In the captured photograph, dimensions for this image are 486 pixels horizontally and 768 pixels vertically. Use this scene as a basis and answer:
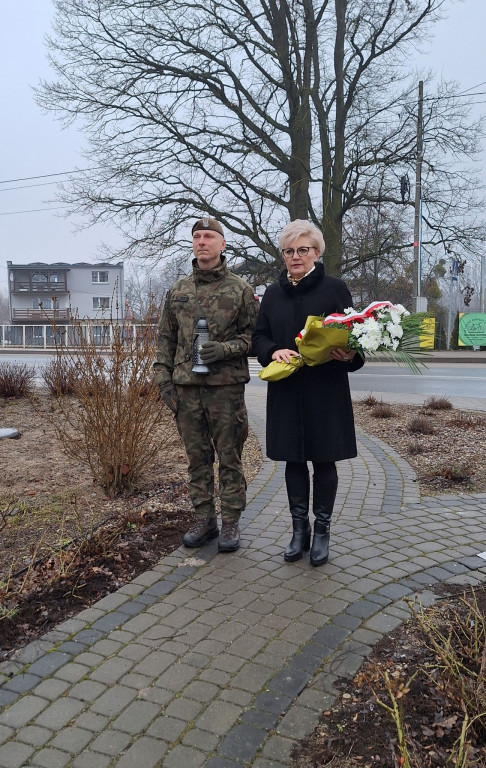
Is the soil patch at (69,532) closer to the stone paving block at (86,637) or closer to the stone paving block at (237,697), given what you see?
the stone paving block at (86,637)

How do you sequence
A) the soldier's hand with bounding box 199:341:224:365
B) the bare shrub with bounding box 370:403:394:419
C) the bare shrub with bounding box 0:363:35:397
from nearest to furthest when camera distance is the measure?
1. the soldier's hand with bounding box 199:341:224:365
2. the bare shrub with bounding box 370:403:394:419
3. the bare shrub with bounding box 0:363:35:397

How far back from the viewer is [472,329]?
1131 inches

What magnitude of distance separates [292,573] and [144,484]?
2.14 metres

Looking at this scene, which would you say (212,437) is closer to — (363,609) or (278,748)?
(363,609)

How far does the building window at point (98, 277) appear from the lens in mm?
66562

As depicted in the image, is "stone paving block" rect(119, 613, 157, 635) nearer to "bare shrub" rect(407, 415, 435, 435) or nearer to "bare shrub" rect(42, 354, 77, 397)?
"bare shrub" rect(42, 354, 77, 397)

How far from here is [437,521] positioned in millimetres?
4711

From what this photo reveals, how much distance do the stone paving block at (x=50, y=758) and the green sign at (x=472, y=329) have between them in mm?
28676

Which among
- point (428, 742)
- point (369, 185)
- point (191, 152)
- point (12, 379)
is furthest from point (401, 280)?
point (428, 742)

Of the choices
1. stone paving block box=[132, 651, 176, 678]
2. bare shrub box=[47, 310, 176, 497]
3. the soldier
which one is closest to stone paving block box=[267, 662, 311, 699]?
stone paving block box=[132, 651, 176, 678]

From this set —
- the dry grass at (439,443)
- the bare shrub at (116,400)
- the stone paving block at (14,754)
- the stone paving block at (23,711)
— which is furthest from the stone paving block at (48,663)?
the dry grass at (439,443)

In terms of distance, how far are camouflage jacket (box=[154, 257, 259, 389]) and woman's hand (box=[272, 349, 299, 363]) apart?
32 centimetres

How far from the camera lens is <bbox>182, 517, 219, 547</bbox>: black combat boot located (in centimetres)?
408

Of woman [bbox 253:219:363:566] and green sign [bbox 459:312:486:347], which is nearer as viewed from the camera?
woman [bbox 253:219:363:566]
